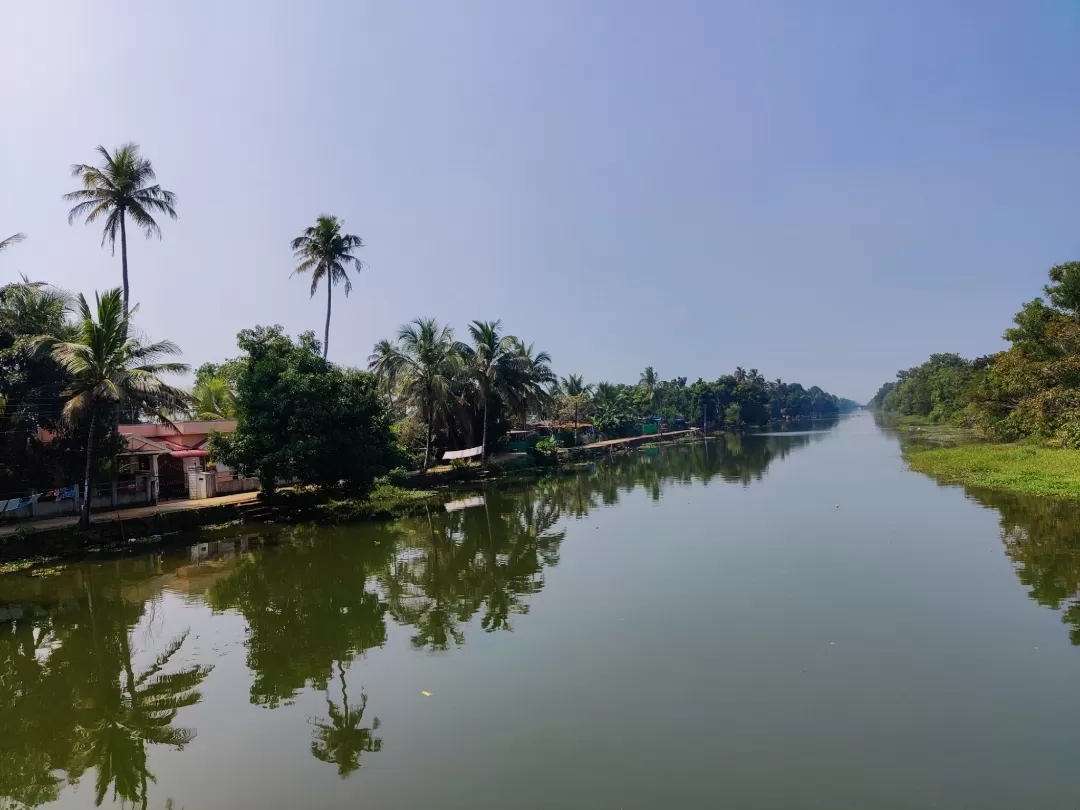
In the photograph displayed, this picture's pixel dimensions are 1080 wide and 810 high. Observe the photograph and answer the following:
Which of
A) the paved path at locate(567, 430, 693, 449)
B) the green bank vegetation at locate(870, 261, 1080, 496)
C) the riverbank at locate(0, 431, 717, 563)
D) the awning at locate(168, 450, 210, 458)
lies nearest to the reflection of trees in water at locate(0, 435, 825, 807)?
the riverbank at locate(0, 431, 717, 563)

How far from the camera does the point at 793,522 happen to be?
58.3ft

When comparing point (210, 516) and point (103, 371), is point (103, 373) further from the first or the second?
point (210, 516)

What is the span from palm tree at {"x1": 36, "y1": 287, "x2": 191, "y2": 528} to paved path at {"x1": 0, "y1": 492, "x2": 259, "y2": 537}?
92cm

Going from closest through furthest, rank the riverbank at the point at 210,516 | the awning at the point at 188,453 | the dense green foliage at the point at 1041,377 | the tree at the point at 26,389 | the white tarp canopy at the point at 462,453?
the riverbank at the point at 210,516, the tree at the point at 26,389, the awning at the point at 188,453, the dense green foliage at the point at 1041,377, the white tarp canopy at the point at 462,453

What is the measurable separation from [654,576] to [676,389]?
3470 inches

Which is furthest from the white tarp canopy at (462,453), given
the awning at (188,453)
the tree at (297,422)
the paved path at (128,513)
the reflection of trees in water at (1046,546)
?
the reflection of trees in water at (1046,546)

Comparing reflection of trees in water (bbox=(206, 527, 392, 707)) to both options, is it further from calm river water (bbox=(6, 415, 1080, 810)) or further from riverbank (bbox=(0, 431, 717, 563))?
riverbank (bbox=(0, 431, 717, 563))

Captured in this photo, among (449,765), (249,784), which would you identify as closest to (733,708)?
(449,765)

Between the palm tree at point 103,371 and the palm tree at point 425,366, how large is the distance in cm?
1466

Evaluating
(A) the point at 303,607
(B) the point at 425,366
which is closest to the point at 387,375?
(B) the point at 425,366

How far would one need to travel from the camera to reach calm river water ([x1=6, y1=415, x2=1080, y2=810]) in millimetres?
5609

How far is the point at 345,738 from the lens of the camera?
21.7ft

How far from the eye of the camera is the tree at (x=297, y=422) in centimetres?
2078

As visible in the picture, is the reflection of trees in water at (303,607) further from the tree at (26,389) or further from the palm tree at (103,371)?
the tree at (26,389)
